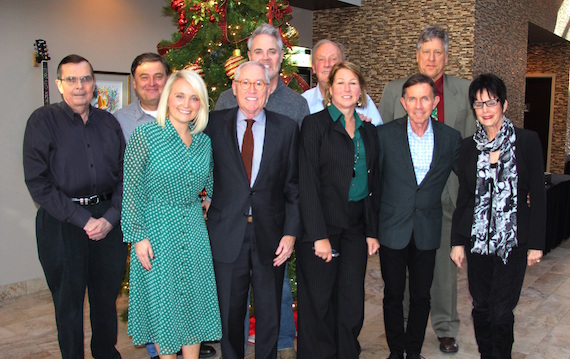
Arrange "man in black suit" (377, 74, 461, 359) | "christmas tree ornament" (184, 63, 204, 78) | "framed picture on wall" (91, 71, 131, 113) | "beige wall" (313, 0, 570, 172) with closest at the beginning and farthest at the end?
"man in black suit" (377, 74, 461, 359)
"christmas tree ornament" (184, 63, 204, 78)
"framed picture on wall" (91, 71, 131, 113)
"beige wall" (313, 0, 570, 172)

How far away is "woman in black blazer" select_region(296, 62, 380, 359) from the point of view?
2861 millimetres

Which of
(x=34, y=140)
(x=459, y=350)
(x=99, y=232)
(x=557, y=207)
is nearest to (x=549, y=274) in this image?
(x=557, y=207)

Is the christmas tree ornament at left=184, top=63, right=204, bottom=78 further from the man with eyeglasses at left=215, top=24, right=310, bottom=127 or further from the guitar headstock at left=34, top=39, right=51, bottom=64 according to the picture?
the guitar headstock at left=34, top=39, right=51, bottom=64

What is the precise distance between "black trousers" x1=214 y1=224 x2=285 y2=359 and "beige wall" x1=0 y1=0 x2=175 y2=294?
308 cm

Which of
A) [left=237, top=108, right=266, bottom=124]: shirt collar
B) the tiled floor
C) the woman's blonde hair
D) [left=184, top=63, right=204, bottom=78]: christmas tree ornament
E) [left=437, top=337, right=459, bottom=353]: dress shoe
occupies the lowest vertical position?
the tiled floor

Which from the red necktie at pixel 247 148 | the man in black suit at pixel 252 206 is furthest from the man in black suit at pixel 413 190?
the red necktie at pixel 247 148

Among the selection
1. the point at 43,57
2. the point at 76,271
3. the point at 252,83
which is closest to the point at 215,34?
the point at 252,83

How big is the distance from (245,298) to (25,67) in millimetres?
3431

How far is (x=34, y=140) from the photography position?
271 centimetres

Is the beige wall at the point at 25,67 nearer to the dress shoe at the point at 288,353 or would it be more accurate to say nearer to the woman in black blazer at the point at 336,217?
the dress shoe at the point at 288,353

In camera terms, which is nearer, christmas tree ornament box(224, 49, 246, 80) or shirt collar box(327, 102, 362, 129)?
shirt collar box(327, 102, 362, 129)

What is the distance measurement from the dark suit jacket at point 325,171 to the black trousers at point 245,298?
0.31 m

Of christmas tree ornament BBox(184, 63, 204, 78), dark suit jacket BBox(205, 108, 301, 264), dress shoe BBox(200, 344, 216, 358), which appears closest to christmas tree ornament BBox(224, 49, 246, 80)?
christmas tree ornament BBox(184, 63, 204, 78)

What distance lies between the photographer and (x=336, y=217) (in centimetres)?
287
